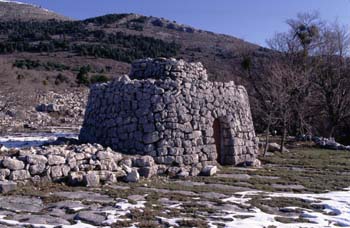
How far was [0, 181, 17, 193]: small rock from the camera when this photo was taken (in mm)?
8836

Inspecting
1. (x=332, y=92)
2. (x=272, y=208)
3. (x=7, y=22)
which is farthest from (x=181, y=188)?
(x=7, y=22)

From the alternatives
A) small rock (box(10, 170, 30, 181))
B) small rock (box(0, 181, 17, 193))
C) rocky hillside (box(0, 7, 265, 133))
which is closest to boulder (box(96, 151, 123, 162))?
small rock (box(10, 170, 30, 181))

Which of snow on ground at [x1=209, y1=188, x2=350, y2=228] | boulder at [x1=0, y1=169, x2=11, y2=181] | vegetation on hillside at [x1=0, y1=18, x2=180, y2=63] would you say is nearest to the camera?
snow on ground at [x1=209, y1=188, x2=350, y2=228]

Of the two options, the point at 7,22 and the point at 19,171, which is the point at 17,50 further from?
the point at 19,171

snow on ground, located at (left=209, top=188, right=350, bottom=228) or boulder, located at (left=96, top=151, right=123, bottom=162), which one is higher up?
boulder, located at (left=96, top=151, right=123, bottom=162)

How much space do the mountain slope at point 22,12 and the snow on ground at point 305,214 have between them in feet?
244

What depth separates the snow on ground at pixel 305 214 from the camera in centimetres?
756

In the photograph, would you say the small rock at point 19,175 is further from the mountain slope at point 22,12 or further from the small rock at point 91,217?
the mountain slope at point 22,12

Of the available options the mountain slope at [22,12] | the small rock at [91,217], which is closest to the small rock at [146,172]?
the small rock at [91,217]

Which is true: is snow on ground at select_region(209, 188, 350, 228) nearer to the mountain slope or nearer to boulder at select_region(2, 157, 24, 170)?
boulder at select_region(2, 157, 24, 170)

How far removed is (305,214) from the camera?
830cm

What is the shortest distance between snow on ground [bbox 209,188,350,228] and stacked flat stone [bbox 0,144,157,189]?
269 centimetres

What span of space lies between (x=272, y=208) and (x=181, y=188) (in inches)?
88.6

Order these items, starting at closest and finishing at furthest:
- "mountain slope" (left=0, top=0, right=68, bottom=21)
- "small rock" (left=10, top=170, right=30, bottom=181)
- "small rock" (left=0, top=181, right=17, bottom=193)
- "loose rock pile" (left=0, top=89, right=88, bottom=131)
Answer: "small rock" (left=0, top=181, right=17, bottom=193)
"small rock" (left=10, top=170, right=30, bottom=181)
"loose rock pile" (left=0, top=89, right=88, bottom=131)
"mountain slope" (left=0, top=0, right=68, bottom=21)
